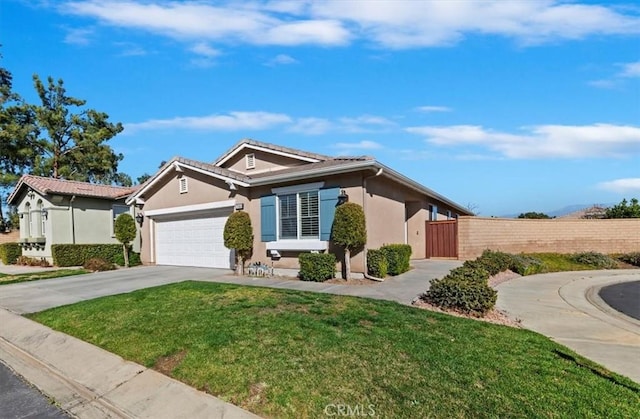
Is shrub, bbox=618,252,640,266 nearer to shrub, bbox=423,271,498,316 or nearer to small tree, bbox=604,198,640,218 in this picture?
small tree, bbox=604,198,640,218

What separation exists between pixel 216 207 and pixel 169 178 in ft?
11.8

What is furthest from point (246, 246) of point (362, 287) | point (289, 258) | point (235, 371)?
point (235, 371)

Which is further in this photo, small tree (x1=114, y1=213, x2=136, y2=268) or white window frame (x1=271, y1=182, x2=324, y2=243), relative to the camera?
small tree (x1=114, y1=213, x2=136, y2=268)

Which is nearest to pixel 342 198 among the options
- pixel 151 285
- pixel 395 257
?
pixel 395 257

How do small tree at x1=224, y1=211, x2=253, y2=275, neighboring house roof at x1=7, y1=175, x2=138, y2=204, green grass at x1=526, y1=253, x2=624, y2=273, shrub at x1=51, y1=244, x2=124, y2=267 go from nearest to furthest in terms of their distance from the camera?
small tree at x1=224, y1=211, x2=253, y2=275, green grass at x1=526, y1=253, x2=624, y2=273, shrub at x1=51, y1=244, x2=124, y2=267, neighboring house roof at x1=7, y1=175, x2=138, y2=204

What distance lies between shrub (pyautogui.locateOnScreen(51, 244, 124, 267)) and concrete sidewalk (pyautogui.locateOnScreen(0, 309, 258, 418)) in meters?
13.1

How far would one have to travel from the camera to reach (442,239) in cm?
1867

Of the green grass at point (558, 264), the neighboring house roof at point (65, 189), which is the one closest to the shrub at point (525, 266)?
the green grass at point (558, 264)

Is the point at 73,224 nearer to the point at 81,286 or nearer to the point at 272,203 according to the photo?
the point at 81,286

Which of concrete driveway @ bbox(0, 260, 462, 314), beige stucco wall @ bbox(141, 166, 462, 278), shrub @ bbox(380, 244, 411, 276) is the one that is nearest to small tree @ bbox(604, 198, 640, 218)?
beige stucco wall @ bbox(141, 166, 462, 278)

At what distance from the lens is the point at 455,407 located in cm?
363

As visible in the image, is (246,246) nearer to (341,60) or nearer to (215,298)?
(215,298)

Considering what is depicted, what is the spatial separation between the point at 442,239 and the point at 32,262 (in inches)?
824

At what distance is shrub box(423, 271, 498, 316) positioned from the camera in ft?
23.9
